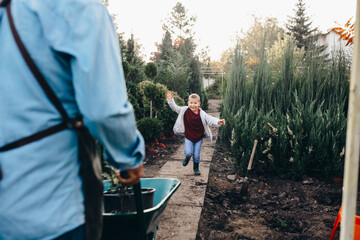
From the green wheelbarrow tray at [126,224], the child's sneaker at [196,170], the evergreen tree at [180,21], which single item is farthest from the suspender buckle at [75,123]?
the evergreen tree at [180,21]

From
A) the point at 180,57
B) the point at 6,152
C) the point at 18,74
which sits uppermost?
the point at 180,57

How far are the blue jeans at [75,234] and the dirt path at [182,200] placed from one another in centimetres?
192

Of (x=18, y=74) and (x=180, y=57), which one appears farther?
(x=180, y=57)

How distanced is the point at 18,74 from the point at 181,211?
2777 millimetres

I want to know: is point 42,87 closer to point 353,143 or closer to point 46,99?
point 46,99

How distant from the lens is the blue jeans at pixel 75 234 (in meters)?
1.05

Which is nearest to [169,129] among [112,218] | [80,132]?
[112,218]

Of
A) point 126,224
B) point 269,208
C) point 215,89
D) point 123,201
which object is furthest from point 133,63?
point 215,89

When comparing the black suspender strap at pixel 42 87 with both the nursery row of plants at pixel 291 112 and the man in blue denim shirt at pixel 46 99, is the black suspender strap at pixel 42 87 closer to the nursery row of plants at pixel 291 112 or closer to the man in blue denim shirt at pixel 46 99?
the man in blue denim shirt at pixel 46 99

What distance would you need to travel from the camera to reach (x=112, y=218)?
1700 millimetres

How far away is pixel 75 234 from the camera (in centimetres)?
107

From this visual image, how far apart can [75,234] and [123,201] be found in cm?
98

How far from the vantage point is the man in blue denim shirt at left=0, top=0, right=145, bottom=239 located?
96 cm

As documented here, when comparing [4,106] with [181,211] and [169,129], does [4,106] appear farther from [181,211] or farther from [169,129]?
[169,129]
